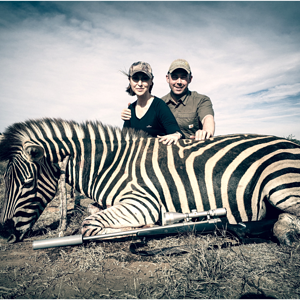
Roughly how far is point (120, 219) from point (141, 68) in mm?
2636

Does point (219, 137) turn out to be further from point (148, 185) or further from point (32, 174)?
point (32, 174)

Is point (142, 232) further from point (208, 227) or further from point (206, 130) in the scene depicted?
point (206, 130)

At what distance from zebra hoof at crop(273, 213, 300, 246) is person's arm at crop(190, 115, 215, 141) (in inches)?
59.1

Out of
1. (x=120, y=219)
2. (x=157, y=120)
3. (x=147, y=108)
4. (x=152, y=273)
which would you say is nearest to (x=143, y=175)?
(x=120, y=219)

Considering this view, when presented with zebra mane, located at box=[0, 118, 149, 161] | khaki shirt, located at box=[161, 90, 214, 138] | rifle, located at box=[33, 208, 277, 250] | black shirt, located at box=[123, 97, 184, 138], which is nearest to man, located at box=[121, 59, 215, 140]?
khaki shirt, located at box=[161, 90, 214, 138]

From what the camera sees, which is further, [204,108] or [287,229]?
[204,108]

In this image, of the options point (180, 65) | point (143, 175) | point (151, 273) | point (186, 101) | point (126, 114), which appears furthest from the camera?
A: point (186, 101)

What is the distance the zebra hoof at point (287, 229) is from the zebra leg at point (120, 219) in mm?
1444

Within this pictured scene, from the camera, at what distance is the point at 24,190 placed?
265 centimetres

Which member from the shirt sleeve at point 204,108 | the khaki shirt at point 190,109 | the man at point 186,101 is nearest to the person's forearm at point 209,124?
the man at point 186,101

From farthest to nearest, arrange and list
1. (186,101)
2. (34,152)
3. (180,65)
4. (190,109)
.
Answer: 1. (186,101)
2. (190,109)
3. (180,65)
4. (34,152)

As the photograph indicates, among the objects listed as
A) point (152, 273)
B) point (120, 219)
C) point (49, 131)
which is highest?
point (49, 131)

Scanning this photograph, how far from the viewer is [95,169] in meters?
2.94

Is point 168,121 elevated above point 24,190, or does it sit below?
above
